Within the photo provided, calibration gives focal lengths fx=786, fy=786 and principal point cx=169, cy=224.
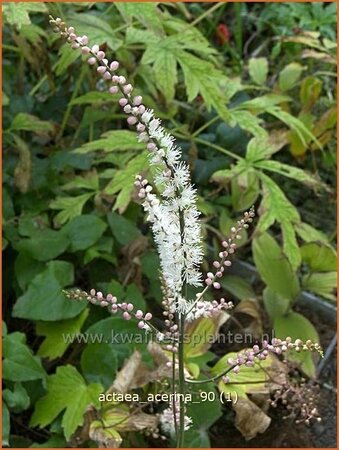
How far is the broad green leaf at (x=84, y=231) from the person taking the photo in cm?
168

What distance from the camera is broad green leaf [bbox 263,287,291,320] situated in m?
1.82

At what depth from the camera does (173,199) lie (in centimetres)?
94

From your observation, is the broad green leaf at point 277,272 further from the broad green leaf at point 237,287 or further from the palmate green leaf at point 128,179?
the palmate green leaf at point 128,179

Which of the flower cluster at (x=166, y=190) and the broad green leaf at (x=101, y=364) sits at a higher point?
the flower cluster at (x=166, y=190)

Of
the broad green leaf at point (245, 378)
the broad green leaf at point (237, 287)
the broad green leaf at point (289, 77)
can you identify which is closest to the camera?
the broad green leaf at point (245, 378)

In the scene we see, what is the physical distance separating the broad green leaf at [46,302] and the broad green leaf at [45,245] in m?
0.07

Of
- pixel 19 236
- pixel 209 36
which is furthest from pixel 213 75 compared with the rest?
pixel 209 36

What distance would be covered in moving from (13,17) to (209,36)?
58.8 inches

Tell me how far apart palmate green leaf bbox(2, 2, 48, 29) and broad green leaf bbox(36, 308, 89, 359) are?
572 millimetres

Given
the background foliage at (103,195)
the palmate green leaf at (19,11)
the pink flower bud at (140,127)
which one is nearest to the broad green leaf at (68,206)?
the background foliage at (103,195)

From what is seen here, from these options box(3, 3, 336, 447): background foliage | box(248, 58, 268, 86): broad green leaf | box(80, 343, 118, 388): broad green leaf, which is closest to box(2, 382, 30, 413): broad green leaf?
box(3, 3, 336, 447): background foliage

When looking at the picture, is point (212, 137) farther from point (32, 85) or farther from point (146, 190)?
point (146, 190)

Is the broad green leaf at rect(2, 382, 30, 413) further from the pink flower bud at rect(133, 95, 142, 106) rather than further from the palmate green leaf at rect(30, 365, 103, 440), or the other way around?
the pink flower bud at rect(133, 95, 142, 106)

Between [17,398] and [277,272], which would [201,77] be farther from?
[17,398]
